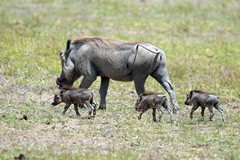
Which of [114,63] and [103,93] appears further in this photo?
[103,93]

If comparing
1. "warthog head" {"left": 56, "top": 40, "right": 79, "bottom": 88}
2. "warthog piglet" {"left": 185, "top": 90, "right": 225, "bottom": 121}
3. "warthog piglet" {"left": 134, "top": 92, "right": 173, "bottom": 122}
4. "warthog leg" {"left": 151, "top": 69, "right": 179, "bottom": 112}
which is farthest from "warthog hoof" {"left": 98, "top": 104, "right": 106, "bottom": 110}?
"warthog piglet" {"left": 185, "top": 90, "right": 225, "bottom": 121}

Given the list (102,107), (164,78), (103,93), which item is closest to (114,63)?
(103,93)

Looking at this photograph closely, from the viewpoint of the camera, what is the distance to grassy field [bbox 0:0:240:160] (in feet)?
36.5

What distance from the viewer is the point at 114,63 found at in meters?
14.6

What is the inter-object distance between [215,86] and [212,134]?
17.0 feet

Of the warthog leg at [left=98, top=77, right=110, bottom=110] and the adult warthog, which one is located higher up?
the adult warthog

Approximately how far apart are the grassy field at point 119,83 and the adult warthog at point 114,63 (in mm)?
641

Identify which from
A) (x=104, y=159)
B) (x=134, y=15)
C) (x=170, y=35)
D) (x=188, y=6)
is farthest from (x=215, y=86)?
(x=188, y=6)

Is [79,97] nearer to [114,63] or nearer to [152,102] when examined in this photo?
[152,102]

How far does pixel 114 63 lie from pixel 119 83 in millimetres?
2705

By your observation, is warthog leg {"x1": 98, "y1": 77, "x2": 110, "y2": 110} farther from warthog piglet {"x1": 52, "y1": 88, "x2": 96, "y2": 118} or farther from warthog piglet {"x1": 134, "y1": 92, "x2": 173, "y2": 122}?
warthog piglet {"x1": 134, "y1": 92, "x2": 173, "y2": 122}

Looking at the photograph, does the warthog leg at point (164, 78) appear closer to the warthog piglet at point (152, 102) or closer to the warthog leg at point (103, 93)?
the warthog leg at point (103, 93)

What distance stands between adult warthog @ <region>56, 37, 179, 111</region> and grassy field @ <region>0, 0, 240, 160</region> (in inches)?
25.2

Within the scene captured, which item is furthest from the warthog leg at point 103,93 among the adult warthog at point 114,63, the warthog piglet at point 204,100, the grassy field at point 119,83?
the warthog piglet at point 204,100
